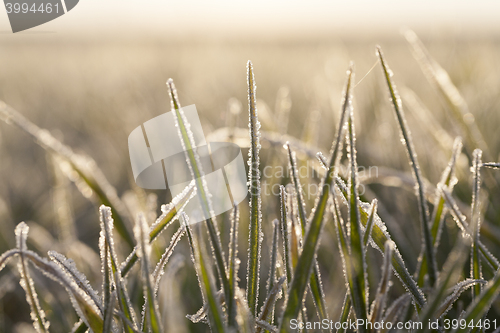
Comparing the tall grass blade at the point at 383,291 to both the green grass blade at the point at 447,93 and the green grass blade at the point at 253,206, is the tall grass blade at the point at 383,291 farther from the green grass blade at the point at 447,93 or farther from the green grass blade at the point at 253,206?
the green grass blade at the point at 447,93

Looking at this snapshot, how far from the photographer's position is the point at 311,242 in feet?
1.23

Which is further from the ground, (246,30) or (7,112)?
(246,30)

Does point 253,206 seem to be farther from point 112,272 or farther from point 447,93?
point 447,93

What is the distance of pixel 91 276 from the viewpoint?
2.48 feet

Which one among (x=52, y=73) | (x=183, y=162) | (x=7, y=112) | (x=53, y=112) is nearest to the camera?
(x=7, y=112)

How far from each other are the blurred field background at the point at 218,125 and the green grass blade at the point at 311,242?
337 millimetres

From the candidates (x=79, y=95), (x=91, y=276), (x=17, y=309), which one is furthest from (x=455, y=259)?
(x=79, y=95)

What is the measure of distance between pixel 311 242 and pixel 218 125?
56.1 inches

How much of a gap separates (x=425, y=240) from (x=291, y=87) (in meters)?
2.15

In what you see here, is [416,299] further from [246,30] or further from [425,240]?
[246,30]

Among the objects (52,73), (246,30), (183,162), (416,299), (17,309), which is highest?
(246,30)

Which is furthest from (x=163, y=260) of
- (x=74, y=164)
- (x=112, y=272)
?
(x=74, y=164)

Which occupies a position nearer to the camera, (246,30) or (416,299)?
(416,299)

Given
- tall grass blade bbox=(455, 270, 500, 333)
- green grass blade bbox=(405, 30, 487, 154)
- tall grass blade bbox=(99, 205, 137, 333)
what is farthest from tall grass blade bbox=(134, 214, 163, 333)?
green grass blade bbox=(405, 30, 487, 154)
